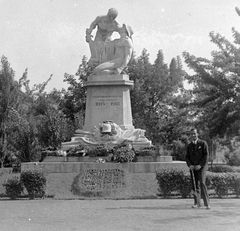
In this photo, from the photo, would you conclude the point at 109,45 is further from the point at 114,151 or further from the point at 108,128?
the point at 114,151

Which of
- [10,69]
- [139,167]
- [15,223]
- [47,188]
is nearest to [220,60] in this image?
[139,167]

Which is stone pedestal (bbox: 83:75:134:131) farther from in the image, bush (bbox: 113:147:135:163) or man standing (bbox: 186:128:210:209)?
man standing (bbox: 186:128:210:209)

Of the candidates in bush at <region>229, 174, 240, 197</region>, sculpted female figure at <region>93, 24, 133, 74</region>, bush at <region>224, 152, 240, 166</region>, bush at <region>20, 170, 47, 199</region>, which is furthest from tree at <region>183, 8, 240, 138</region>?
bush at <region>224, 152, 240, 166</region>

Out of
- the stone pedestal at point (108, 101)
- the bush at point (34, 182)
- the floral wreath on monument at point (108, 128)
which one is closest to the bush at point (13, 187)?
the bush at point (34, 182)

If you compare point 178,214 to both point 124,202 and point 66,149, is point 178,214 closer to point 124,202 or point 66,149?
Answer: point 124,202

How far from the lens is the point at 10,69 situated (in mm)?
27531

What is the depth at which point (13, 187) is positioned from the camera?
11070mm

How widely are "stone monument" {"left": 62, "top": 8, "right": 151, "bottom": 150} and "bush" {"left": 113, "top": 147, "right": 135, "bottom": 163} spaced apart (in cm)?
140

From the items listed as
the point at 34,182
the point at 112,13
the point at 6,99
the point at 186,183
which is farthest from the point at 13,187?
the point at 6,99

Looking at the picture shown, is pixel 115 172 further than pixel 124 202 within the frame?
Yes

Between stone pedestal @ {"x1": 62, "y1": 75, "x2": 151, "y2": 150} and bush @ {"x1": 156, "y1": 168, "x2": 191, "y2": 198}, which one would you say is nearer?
bush @ {"x1": 156, "y1": 168, "x2": 191, "y2": 198}

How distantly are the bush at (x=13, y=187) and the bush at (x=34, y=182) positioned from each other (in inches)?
6.0

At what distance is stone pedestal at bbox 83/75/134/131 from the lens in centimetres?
1714

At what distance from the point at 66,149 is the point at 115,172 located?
17.0ft
